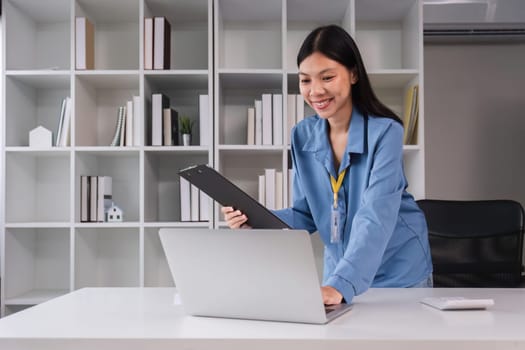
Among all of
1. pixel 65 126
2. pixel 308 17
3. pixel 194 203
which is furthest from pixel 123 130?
pixel 308 17

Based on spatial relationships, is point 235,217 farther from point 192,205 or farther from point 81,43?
point 81,43

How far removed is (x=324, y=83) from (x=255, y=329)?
0.79m

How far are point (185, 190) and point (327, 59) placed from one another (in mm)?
1597

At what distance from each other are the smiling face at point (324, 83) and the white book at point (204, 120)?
141 centimetres

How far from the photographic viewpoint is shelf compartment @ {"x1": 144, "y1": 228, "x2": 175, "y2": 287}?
3029 mm

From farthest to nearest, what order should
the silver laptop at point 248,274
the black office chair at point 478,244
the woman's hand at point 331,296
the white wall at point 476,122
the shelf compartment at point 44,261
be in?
1. the white wall at point 476,122
2. the shelf compartment at point 44,261
3. the black office chair at point 478,244
4. the woman's hand at point 331,296
5. the silver laptop at point 248,274

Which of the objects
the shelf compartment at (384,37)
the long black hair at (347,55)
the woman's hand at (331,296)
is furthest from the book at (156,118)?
the woman's hand at (331,296)

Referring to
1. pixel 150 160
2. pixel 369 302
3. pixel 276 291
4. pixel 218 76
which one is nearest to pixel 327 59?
pixel 369 302

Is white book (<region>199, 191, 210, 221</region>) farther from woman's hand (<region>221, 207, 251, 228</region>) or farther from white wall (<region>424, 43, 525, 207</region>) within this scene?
woman's hand (<region>221, 207, 251, 228</region>)

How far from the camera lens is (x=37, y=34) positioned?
337 cm

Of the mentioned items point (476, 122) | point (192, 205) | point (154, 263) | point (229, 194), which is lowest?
point (154, 263)

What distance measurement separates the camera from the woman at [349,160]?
1.53 metres

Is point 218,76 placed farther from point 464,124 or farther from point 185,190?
point 464,124

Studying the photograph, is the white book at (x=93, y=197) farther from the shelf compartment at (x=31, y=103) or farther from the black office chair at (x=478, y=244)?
the black office chair at (x=478, y=244)
